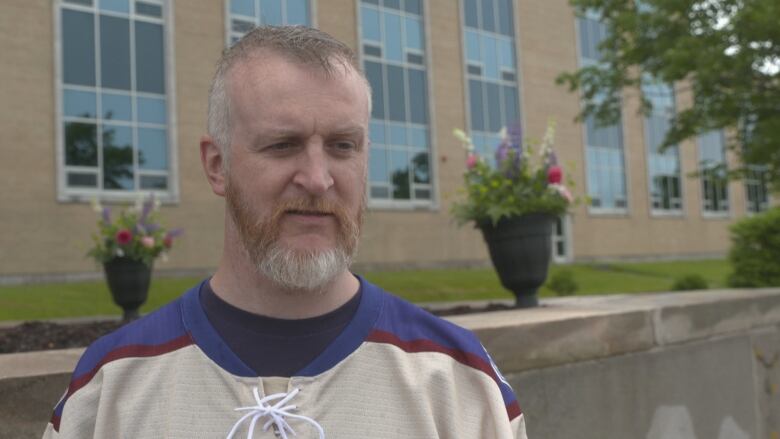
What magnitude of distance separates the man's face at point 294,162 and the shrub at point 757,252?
7172 mm

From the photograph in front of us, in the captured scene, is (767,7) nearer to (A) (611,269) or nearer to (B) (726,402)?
(B) (726,402)

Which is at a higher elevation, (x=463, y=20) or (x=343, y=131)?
(x=463, y=20)

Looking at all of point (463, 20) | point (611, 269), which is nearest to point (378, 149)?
point (463, 20)

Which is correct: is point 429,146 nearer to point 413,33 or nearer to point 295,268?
point 413,33

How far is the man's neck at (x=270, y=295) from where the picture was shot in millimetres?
1666

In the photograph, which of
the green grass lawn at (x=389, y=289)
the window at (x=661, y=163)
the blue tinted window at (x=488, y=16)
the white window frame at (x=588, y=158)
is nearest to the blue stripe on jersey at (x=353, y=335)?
the green grass lawn at (x=389, y=289)

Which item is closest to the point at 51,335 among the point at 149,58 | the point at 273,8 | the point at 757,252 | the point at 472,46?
the point at 757,252

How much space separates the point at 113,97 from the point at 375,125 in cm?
864

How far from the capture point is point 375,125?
25844 mm

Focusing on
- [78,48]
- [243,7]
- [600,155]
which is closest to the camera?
[78,48]

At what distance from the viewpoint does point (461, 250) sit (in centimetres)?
2856

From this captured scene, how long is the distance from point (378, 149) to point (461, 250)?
210 inches

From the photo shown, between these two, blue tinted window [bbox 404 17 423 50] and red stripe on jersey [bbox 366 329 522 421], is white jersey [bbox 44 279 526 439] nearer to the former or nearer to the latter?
red stripe on jersey [bbox 366 329 522 421]

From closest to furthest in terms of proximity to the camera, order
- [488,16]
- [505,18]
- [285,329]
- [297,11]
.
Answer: [285,329] → [297,11] → [488,16] → [505,18]
